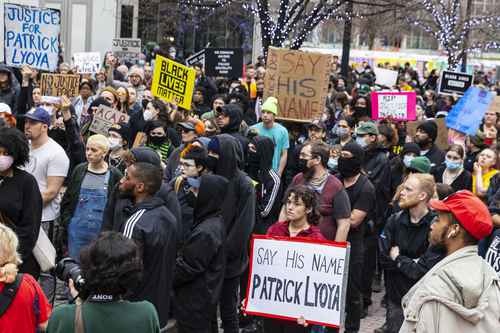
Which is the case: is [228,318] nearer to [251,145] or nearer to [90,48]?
[251,145]

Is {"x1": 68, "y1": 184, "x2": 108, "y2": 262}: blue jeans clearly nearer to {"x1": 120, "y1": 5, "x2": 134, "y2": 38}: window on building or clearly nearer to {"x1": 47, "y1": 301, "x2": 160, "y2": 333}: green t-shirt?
{"x1": 47, "y1": 301, "x2": 160, "y2": 333}: green t-shirt

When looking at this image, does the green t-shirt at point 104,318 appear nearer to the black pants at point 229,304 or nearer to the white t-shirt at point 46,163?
the black pants at point 229,304

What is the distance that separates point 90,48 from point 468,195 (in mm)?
35643

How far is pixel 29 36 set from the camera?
11867 mm

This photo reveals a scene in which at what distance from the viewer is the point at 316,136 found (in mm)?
11523

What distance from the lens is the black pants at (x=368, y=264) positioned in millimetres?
9367

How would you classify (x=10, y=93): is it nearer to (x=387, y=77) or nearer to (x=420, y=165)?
(x=420, y=165)

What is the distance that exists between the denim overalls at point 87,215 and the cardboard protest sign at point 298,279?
66.0 inches

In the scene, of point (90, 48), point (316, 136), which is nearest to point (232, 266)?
point (316, 136)

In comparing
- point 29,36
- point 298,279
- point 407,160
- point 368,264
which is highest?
point 29,36

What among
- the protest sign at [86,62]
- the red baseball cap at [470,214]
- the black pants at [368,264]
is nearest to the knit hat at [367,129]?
the black pants at [368,264]

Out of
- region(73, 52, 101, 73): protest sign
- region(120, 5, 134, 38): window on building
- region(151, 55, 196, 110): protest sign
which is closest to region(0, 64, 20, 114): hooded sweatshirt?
region(151, 55, 196, 110): protest sign

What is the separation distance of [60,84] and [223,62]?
22.3 feet

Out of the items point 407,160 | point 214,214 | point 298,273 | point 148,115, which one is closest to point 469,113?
point 407,160
